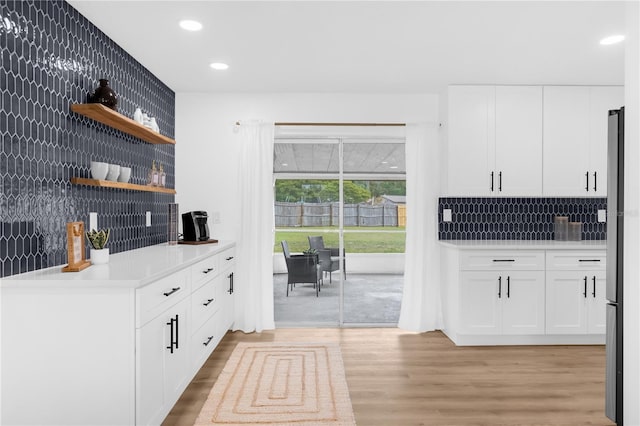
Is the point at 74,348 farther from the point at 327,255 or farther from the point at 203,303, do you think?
the point at 327,255

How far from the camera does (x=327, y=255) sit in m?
5.05

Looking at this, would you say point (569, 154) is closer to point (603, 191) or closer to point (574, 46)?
point (603, 191)

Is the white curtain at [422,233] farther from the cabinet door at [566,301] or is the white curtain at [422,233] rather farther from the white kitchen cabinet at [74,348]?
the white kitchen cabinet at [74,348]

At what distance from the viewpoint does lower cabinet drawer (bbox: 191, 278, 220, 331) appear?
3208 millimetres

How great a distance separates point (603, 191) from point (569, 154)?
49cm

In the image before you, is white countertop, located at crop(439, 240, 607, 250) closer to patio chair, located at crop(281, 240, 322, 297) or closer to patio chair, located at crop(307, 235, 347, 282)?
patio chair, located at crop(307, 235, 347, 282)

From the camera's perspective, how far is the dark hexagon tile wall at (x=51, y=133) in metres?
2.30

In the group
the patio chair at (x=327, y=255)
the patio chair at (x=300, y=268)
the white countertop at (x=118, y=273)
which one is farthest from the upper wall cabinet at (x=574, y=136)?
the white countertop at (x=118, y=273)

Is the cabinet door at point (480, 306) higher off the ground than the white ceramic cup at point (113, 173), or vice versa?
the white ceramic cup at point (113, 173)

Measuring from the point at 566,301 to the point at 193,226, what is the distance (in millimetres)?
3413

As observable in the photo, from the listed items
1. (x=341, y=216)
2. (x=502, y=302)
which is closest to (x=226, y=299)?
(x=341, y=216)

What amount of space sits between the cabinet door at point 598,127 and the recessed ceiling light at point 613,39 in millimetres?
1265

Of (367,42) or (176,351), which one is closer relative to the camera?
(176,351)

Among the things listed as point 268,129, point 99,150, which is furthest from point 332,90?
point 99,150
